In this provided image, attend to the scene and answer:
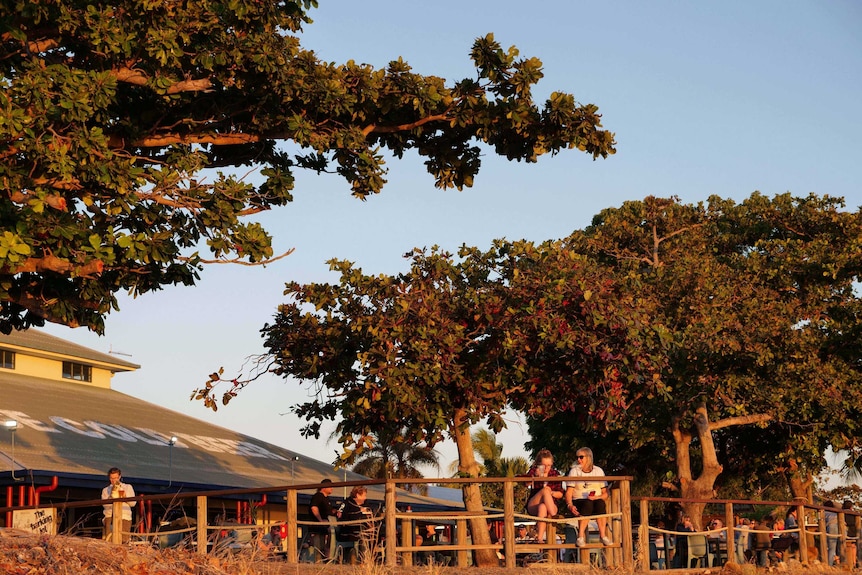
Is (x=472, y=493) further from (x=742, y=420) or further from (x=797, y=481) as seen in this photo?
(x=797, y=481)

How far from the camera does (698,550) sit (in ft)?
61.9

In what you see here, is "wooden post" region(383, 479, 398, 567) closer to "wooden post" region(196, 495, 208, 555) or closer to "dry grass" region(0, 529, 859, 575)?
"dry grass" region(0, 529, 859, 575)

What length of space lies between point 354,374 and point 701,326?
13.2 meters

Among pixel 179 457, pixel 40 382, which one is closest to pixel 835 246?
pixel 179 457

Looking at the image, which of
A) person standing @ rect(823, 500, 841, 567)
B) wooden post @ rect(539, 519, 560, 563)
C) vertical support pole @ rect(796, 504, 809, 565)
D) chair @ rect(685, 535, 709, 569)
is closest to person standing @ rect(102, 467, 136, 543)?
wooden post @ rect(539, 519, 560, 563)

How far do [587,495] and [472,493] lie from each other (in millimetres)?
4538

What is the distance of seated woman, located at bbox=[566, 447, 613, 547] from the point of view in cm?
1463

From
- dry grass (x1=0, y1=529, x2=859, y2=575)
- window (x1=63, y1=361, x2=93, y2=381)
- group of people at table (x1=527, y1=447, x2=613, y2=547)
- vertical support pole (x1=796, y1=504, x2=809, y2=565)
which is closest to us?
dry grass (x1=0, y1=529, x2=859, y2=575)

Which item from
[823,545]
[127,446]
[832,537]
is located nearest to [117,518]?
[127,446]

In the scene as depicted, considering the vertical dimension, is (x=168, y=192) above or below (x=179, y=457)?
above

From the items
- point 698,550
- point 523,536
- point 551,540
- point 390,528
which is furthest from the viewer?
point 523,536

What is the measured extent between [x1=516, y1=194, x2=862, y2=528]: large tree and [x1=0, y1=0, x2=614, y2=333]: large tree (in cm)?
1593

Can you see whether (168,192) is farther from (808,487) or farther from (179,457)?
(808,487)

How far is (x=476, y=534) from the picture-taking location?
727 inches
